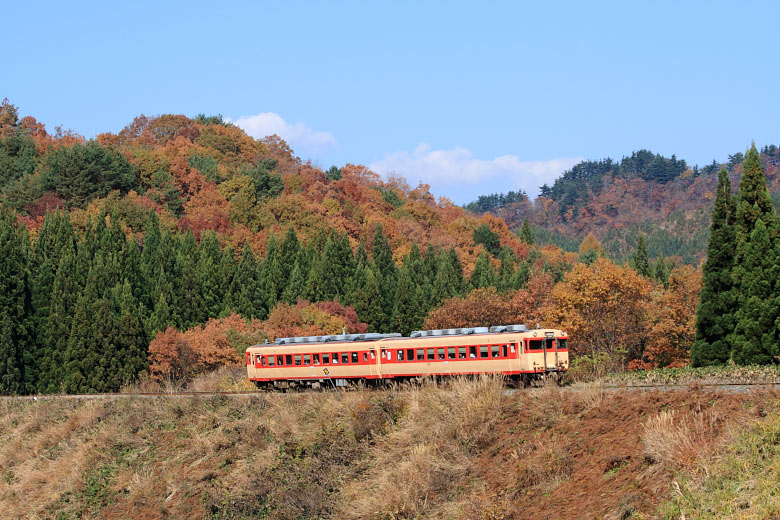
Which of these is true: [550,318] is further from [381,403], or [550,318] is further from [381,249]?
[381,249]

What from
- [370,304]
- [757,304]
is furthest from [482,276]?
[757,304]

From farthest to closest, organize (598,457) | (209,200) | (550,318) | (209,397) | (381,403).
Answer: (209,200)
(550,318)
(209,397)
(381,403)
(598,457)

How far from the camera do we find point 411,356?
3844 centimetres

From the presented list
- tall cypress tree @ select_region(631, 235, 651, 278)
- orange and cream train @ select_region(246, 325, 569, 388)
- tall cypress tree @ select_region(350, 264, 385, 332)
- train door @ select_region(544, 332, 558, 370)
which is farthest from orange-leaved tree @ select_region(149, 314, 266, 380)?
tall cypress tree @ select_region(631, 235, 651, 278)

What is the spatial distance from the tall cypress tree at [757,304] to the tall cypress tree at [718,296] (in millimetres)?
1049

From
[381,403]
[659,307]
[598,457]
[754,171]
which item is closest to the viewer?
[598,457]

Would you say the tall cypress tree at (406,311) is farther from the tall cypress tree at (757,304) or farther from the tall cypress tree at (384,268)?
the tall cypress tree at (757,304)

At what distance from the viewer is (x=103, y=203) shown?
108m

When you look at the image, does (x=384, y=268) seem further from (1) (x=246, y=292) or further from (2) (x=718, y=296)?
(2) (x=718, y=296)

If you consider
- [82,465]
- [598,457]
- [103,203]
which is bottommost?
[82,465]

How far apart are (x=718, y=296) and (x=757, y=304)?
3252 mm

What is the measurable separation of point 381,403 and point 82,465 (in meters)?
12.9

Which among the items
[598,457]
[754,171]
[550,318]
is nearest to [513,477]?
[598,457]

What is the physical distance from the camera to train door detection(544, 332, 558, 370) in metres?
35.8
